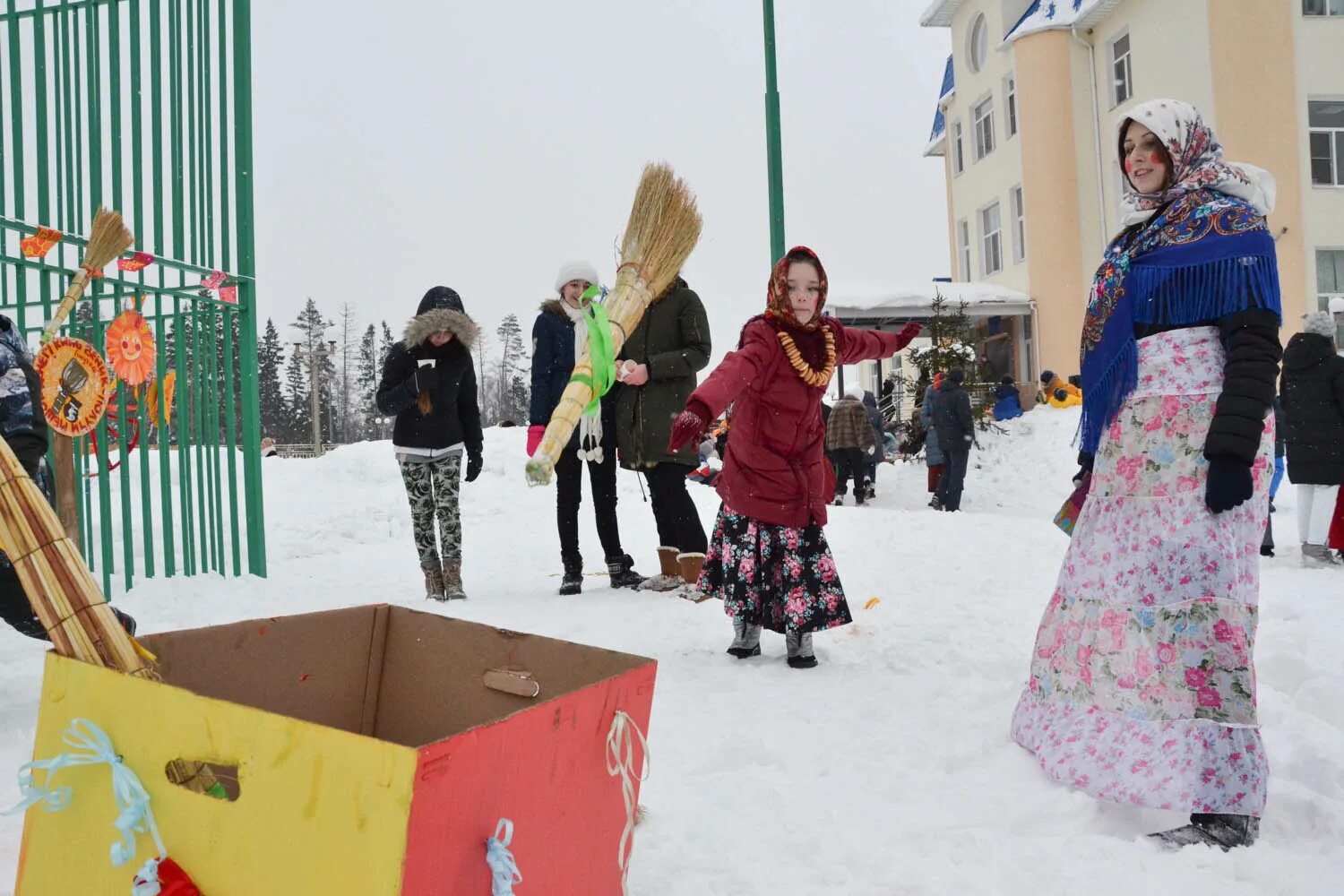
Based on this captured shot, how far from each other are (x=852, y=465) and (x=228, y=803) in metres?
12.7

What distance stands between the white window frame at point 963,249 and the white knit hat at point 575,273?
20.4 m

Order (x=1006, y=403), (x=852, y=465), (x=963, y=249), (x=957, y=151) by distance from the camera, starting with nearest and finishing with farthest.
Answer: (x=852, y=465) → (x=1006, y=403) → (x=957, y=151) → (x=963, y=249)

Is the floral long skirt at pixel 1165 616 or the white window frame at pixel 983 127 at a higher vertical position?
the white window frame at pixel 983 127

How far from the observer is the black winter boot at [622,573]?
19.8 ft

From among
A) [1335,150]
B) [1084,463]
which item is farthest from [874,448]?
[1084,463]

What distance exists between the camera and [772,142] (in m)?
7.42

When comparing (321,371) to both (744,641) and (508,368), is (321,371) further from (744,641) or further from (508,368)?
(744,641)

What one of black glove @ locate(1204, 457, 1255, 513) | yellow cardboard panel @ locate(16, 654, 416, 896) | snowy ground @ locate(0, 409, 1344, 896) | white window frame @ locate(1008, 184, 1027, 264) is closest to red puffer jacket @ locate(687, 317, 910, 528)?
snowy ground @ locate(0, 409, 1344, 896)

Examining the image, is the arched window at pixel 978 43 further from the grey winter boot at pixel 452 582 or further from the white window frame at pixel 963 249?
the grey winter boot at pixel 452 582

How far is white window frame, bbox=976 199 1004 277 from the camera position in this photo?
22.3 metres

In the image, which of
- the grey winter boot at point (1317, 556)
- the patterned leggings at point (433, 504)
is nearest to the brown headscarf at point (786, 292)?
the patterned leggings at point (433, 504)

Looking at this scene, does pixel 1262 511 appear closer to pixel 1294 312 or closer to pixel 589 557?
pixel 589 557

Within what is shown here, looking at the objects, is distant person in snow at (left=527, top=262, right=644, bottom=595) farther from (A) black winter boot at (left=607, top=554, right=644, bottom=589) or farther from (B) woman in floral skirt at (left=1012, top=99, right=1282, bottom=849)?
(B) woman in floral skirt at (left=1012, top=99, right=1282, bottom=849)

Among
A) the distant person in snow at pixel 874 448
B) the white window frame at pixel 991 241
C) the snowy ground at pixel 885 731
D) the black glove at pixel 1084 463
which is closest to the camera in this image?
the snowy ground at pixel 885 731
